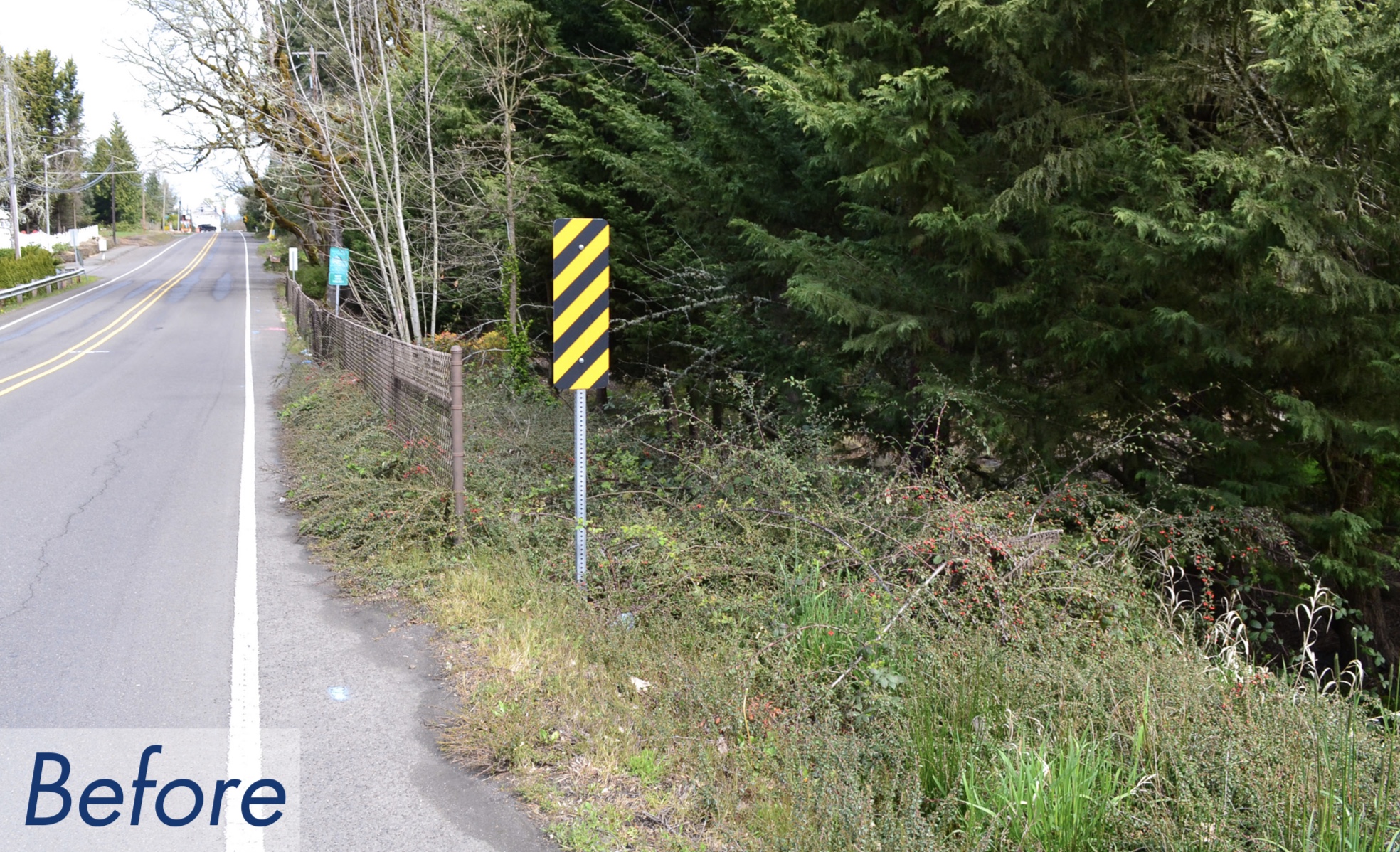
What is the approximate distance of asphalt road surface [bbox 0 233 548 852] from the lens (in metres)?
4.20

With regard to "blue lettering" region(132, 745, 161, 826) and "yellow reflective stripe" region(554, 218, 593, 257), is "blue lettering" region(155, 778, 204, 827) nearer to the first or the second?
"blue lettering" region(132, 745, 161, 826)

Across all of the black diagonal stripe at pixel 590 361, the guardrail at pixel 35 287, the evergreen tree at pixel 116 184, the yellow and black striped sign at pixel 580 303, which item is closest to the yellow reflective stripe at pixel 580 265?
the yellow and black striped sign at pixel 580 303

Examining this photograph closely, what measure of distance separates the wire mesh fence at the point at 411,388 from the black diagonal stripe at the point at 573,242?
6.13 feet

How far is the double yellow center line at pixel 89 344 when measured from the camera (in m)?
20.1

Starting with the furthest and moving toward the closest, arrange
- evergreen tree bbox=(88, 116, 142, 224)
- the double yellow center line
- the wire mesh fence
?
1. evergreen tree bbox=(88, 116, 142, 224)
2. the double yellow center line
3. the wire mesh fence

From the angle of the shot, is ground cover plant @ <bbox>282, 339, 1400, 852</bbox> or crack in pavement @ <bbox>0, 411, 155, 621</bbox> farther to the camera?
crack in pavement @ <bbox>0, 411, 155, 621</bbox>

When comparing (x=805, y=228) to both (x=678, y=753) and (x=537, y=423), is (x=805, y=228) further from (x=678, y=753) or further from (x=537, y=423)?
(x=678, y=753)

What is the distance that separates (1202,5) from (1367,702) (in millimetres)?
4173

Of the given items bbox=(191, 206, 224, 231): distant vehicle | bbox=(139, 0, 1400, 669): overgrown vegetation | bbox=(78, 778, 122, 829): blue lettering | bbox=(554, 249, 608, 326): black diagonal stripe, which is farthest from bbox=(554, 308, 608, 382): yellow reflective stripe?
bbox=(191, 206, 224, 231): distant vehicle

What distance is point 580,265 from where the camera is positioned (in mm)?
6859

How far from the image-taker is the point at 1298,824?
3143 mm

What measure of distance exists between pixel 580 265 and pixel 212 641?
3396mm

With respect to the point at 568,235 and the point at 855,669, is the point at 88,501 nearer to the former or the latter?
the point at 568,235

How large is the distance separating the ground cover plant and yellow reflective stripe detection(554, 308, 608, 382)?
1181 millimetres
